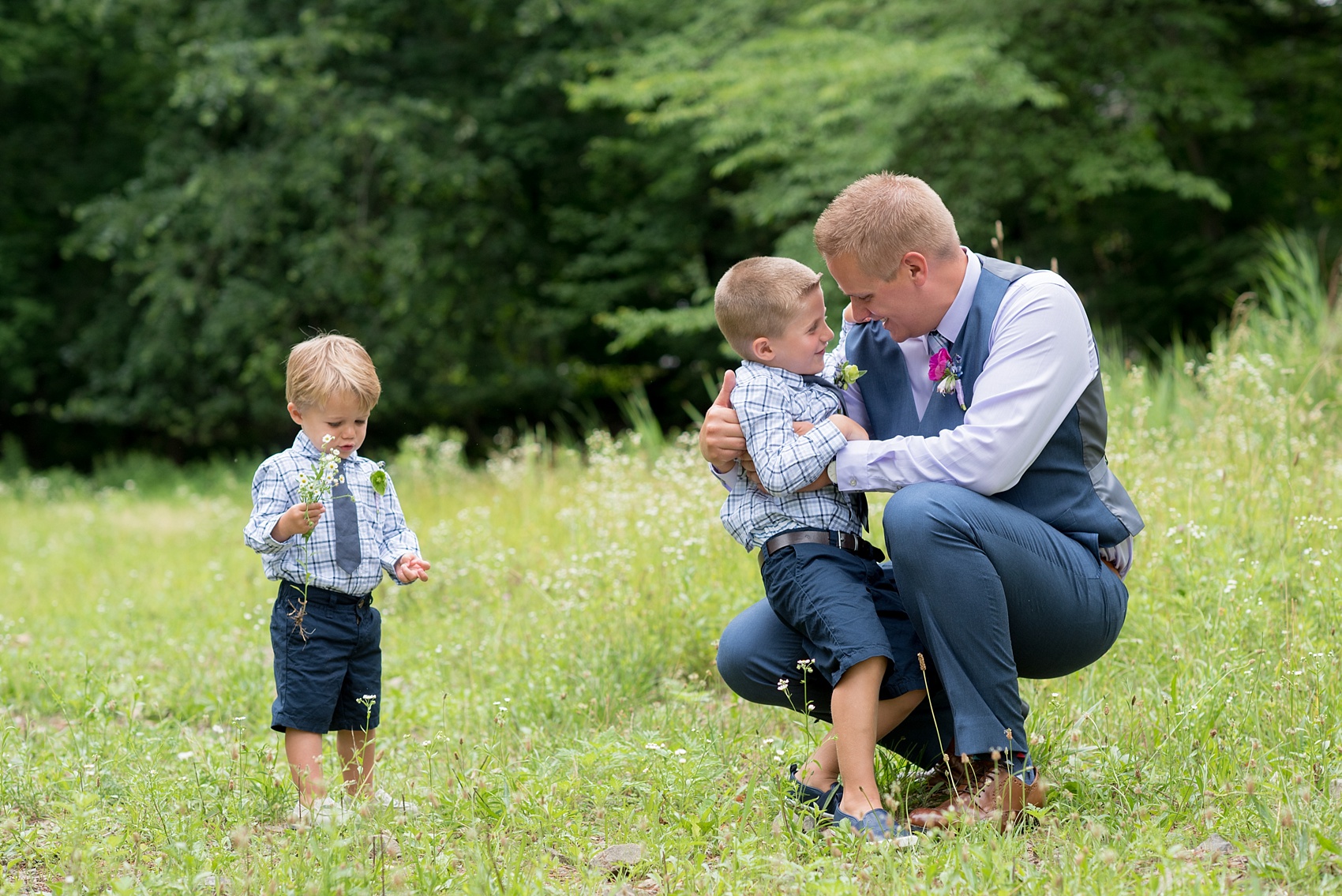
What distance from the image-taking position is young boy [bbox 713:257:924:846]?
8.44 feet

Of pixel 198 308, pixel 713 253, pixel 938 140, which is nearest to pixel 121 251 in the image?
pixel 198 308

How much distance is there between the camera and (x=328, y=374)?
9.52 ft

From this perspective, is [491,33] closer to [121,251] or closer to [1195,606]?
[121,251]

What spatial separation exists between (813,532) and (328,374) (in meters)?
1.24

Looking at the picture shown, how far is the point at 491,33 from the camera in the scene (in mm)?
14938

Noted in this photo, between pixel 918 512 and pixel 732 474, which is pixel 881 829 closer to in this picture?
pixel 918 512

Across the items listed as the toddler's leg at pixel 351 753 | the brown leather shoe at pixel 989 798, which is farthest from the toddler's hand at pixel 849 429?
the toddler's leg at pixel 351 753

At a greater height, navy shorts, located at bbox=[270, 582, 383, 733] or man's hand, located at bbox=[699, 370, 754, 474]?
man's hand, located at bbox=[699, 370, 754, 474]

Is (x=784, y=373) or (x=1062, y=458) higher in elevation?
(x=784, y=373)

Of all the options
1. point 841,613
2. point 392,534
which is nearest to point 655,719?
point 392,534

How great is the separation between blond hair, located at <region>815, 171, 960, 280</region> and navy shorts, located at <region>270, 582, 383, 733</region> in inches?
59.0

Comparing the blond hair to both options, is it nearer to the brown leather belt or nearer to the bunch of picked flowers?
the brown leather belt

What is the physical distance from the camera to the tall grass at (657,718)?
2.39m

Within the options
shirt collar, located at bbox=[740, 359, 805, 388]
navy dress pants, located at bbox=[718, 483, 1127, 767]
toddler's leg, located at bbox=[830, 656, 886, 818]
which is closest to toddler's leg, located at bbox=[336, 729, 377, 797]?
navy dress pants, located at bbox=[718, 483, 1127, 767]
